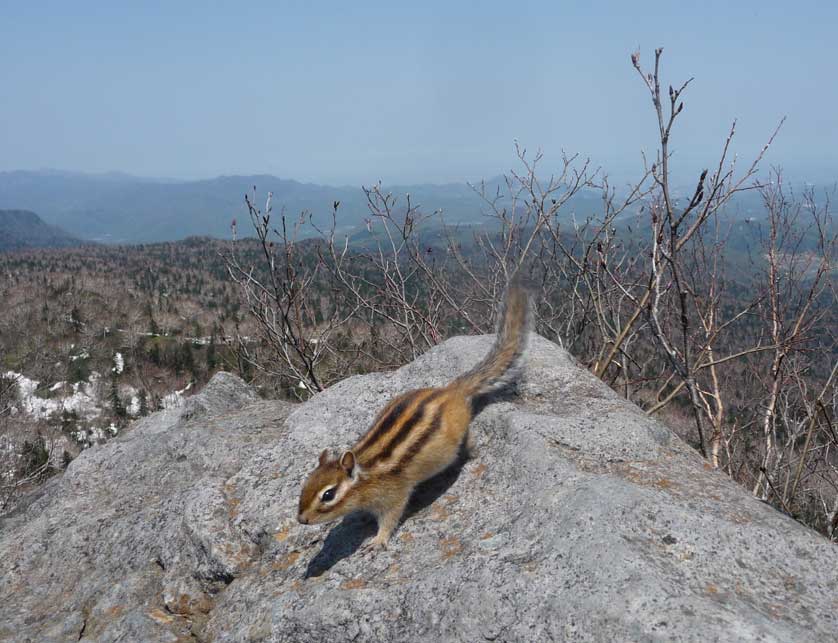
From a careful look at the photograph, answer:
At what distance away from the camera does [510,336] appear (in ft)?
19.0

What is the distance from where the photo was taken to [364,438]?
4.76 metres

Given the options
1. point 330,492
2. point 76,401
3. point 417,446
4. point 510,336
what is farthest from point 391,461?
point 76,401

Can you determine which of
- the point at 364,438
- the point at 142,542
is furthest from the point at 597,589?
the point at 142,542

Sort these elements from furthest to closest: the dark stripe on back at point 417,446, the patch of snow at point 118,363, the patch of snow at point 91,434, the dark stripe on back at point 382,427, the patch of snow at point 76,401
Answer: the patch of snow at point 118,363
the patch of snow at point 76,401
the patch of snow at point 91,434
the dark stripe on back at point 382,427
the dark stripe on back at point 417,446

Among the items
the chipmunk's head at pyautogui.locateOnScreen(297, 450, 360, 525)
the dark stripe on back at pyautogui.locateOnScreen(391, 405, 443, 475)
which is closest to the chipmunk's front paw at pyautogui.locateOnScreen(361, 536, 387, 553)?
the chipmunk's head at pyautogui.locateOnScreen(297, 450, 360, 525)

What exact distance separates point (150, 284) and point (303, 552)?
177697 millimetres

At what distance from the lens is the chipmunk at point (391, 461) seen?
174 inches

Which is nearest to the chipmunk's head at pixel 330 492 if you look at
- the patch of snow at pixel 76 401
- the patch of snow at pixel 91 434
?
the patch of snow at pixel 91 434

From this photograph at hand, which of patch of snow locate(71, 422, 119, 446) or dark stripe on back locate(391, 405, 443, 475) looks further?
patch of snow locate(71, 422, 119, 446)

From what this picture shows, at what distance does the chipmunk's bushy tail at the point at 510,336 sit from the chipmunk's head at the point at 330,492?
5.48 feet

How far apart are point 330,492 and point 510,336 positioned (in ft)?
7.51

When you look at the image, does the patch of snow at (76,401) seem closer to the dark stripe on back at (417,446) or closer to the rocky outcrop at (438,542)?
the rocky outcrop at (438,542)

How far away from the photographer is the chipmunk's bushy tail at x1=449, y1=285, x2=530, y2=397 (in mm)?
5680

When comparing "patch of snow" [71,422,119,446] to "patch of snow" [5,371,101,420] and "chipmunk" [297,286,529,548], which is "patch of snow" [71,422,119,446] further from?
"chipmunk" [297,286,529,548]
